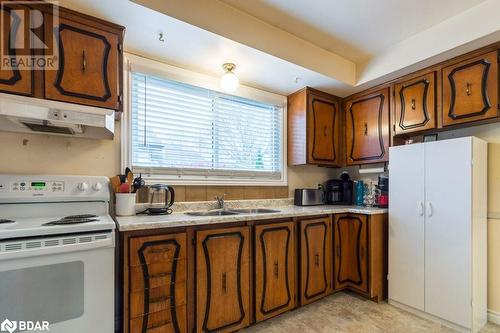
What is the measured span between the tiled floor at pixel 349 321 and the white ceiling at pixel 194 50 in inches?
89.6

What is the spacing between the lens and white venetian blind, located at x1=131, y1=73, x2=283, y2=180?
2.25 metres

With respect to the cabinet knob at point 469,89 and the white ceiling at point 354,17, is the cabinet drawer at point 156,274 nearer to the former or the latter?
the white ceiling at point 354,17

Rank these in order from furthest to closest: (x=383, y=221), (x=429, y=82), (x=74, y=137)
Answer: (x=383, y=221), (x=429, y=82), (x=74, y=137)

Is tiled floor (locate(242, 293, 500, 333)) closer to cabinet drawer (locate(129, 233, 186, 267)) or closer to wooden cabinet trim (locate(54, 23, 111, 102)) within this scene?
cabinet drawer (locate(129, 233, 186, 267))

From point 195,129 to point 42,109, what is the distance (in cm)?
126

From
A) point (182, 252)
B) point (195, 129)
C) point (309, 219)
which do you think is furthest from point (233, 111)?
point (182, 252)

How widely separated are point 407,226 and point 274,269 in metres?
1.33

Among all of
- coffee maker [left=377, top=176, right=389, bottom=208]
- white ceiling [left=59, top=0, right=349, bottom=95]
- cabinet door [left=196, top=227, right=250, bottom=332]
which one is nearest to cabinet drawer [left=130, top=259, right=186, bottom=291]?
cabinet door [left=196, top=227, right=250, bottom=332]

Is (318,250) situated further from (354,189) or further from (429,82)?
(429,82)

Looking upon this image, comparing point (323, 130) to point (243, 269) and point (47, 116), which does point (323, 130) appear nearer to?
point (243, 269)

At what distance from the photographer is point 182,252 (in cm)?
170

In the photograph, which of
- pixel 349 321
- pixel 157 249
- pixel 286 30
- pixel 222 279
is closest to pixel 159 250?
pixel 157 249

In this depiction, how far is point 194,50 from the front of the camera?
2104mm

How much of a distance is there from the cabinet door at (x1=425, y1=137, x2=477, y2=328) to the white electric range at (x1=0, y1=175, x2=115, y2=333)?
2.48m
